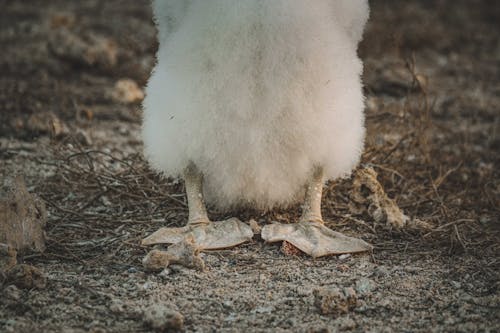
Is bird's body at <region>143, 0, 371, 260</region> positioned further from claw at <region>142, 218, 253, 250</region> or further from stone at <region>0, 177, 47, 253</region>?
stone at <region>0, 177, 47, 253</region>

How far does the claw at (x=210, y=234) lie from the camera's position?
4.29 m

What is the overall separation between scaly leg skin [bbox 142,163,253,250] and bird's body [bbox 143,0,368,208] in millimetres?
94

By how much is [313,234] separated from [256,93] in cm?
95

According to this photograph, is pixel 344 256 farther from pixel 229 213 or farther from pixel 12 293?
pixel 12 293

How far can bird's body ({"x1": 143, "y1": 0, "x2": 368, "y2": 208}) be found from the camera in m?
3.81

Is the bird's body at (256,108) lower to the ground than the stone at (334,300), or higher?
higher

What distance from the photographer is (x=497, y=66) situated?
9.22 metres

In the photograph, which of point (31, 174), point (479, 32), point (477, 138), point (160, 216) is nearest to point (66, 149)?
point (31, 174)

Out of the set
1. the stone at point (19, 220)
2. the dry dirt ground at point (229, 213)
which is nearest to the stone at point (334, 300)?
the dry dirt ground at point (229, 213)

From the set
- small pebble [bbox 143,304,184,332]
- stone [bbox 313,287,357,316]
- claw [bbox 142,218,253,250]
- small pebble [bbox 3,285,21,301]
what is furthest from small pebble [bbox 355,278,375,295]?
small pebble [bbox 3,285,21,301]

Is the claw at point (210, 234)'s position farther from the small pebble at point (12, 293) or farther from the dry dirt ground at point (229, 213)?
the small pebble at point (12, 293)

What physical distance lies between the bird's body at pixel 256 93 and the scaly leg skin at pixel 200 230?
9cm

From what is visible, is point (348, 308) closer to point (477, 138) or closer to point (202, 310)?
point (202, 310)

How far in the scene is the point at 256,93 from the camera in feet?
13.0
